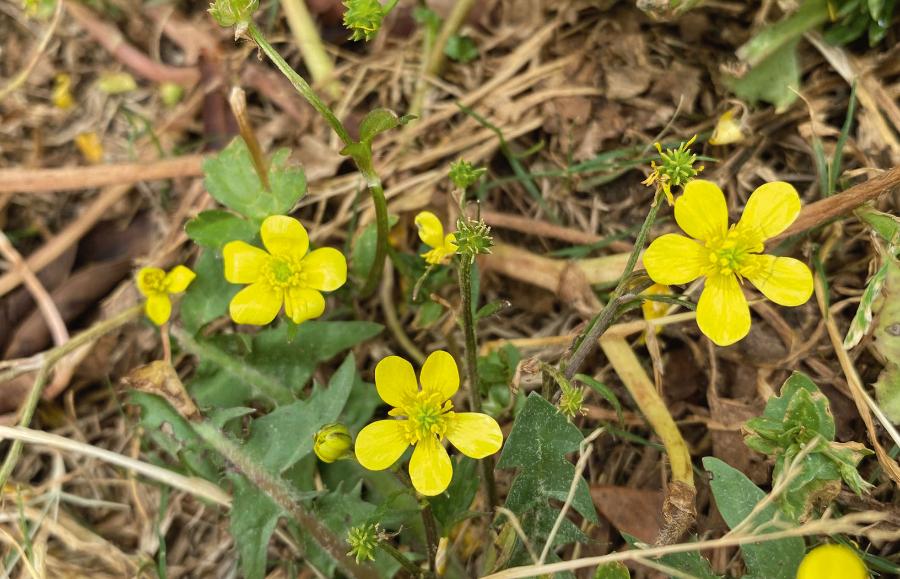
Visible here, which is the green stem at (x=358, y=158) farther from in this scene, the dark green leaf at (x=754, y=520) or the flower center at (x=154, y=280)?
the dark green leaf at (x=754, y=520)

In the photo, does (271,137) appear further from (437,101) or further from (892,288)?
(892,288)

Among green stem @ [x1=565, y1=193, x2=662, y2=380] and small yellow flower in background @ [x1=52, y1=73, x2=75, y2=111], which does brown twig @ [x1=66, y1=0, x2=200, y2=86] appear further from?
green stem @ [x1=565, y1=193, x2=662, y2=380]

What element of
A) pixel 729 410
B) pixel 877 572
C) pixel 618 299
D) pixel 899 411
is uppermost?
pixel 618 299

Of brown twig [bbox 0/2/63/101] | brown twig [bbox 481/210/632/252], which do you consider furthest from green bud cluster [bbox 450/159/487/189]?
brown twig [bbox 0/2/63/101]

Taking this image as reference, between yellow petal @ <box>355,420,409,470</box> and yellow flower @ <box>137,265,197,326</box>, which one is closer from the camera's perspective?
yellow petal @ <box>355,420,409,470</box>

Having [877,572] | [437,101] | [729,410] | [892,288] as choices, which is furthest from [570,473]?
[437,101]

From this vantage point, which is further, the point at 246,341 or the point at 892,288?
the point at 246,341
